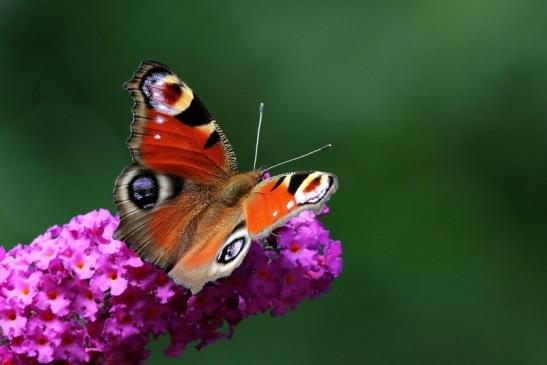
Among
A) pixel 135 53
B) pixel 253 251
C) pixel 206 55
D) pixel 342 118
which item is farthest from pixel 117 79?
pixel 253 251

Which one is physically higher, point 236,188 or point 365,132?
point 236,188

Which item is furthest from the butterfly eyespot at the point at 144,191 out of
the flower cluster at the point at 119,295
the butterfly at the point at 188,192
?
the flower cluster at the point at 119,295

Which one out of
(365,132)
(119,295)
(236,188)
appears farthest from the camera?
(365,132)

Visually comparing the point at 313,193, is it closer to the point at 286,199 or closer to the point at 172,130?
the point at 286,199

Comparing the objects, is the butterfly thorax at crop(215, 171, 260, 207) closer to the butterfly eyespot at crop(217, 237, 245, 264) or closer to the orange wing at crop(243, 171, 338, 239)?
the orange wing at crop(243, 171, 338, 239)

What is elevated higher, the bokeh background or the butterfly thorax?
the butterfly thorax

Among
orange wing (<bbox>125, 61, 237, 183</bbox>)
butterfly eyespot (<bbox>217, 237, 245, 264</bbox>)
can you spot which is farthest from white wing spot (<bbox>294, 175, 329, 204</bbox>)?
orange wing (<bbox>125, 61, 237, 183</bbox>)

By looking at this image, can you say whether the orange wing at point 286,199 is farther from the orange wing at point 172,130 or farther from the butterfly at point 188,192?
the orange wing at point 172,130

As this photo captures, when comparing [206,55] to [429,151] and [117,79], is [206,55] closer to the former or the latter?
[117,79]

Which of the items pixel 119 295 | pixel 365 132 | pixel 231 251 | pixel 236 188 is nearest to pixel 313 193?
pixel 231 251
